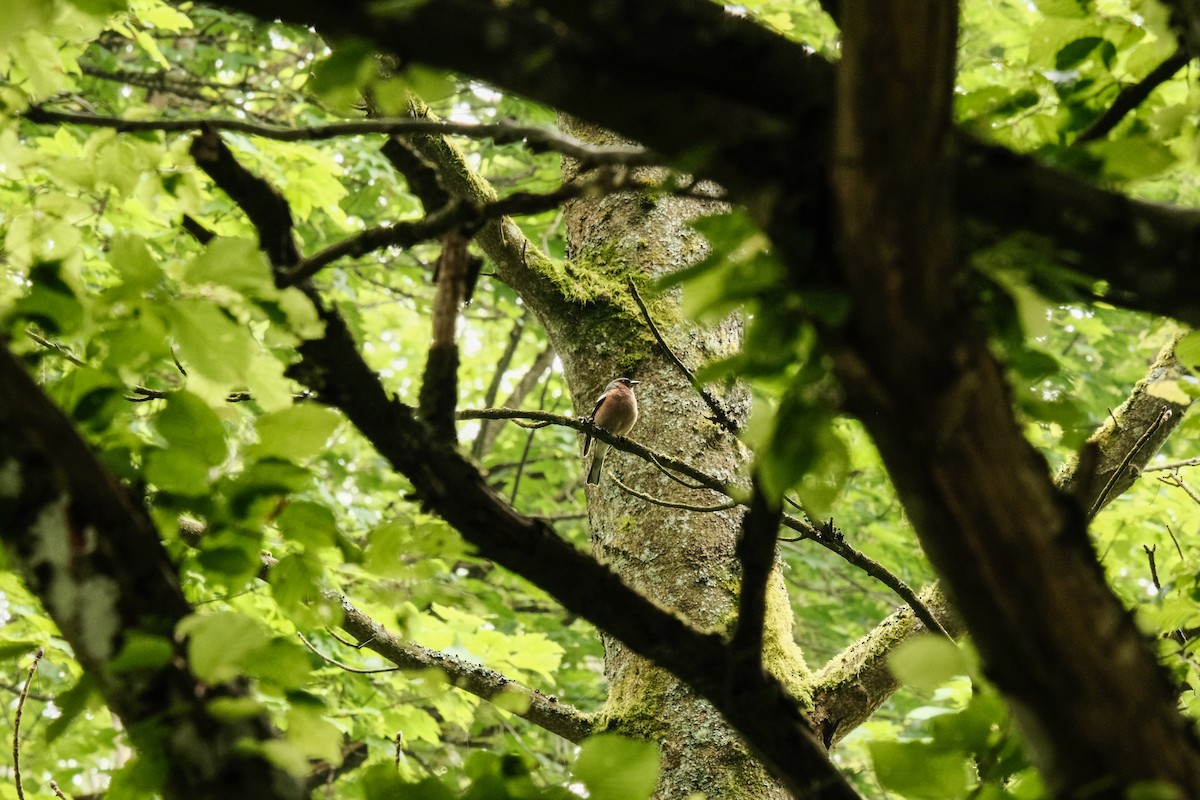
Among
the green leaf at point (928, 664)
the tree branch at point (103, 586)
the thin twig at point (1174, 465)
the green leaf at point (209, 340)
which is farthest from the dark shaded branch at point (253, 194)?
the thin twig at point (1174, 465)

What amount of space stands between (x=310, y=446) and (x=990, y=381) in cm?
86

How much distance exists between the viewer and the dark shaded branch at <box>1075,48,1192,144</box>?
1463mm

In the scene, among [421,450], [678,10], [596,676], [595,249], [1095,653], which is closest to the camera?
[1095,653]

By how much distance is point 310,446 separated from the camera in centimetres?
136

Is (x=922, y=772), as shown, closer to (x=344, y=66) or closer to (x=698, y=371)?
(x=698, y=371)

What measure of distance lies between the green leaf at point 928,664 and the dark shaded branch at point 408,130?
65 centimetres

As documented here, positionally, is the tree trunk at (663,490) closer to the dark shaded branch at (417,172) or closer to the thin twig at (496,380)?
the dark shaded branch at (417,172)

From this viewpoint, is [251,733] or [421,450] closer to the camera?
[251,733]

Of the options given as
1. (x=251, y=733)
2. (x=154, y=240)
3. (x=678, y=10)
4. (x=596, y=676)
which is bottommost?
(x=251, y=733)

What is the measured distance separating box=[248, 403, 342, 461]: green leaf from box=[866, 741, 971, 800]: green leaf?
2.61 ft

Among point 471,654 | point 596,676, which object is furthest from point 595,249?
point 596,676

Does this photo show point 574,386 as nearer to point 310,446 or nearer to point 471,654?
point 471,654

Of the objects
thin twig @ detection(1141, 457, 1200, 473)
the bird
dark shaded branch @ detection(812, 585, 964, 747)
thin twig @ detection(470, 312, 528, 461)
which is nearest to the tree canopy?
dark shaded branch @ detection(812, 585, 964, 747)

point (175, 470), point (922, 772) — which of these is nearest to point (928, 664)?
point (922, 772)
